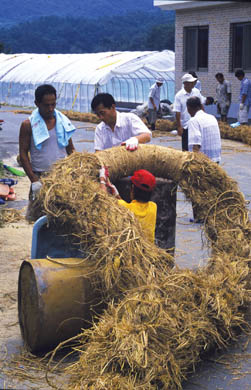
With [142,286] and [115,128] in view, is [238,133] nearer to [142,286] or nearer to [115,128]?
[115,128]

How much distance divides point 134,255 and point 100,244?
276 millimetres

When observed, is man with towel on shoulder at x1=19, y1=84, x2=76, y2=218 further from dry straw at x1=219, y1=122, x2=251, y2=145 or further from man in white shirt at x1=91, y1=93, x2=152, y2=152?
dry straw at x1=219, y1=122, x2=251, y2=145

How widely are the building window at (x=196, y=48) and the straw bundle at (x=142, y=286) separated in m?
22.5

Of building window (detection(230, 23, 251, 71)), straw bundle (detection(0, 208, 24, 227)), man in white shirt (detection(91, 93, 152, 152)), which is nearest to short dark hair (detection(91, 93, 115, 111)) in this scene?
man in white shirt (detection(91, 93, 152, 152))

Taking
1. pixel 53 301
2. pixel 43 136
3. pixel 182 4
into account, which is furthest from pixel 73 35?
pixel 53 301

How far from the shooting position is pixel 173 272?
4660mm

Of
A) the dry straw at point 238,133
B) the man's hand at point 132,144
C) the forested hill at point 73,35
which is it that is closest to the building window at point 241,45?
the dry straw at point 238,133

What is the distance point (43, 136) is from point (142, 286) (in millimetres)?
2660

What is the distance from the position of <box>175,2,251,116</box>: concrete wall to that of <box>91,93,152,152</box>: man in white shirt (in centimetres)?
1926

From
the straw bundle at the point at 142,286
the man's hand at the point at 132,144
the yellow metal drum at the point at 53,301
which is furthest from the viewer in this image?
the man's hand at the point at 132,144

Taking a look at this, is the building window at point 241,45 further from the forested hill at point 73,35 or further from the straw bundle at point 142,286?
the forested hill at point 73,35

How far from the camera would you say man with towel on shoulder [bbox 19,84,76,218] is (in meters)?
6.41

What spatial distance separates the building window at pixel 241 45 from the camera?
2545 cm

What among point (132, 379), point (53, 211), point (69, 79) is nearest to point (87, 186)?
point (53, 211)
